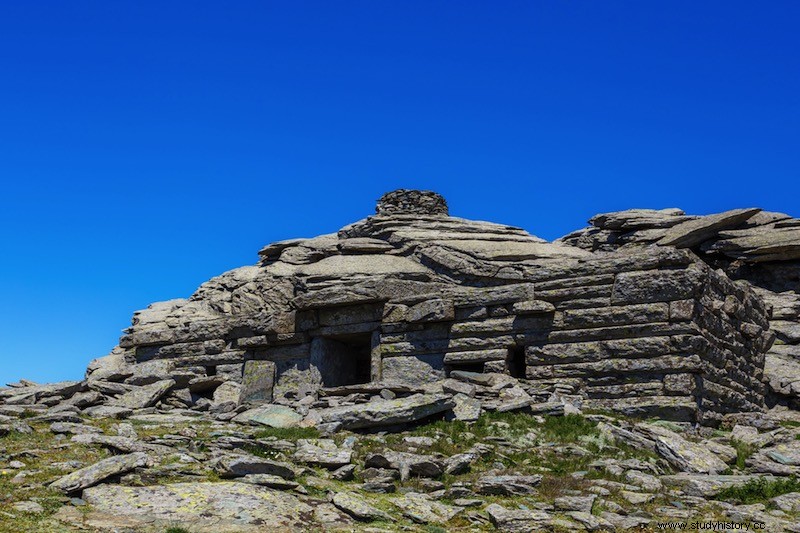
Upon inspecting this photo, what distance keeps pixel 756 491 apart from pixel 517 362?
9.42 m

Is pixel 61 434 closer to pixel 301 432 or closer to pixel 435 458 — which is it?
pixel 301 432

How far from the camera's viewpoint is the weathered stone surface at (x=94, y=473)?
38.3 feet

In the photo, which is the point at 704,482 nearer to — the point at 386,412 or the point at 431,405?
the point at 431,405

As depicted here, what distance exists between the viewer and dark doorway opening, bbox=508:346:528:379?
2229 centimetres

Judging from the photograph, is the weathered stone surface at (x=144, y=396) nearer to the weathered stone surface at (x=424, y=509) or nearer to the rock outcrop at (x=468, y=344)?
the rock outcrop at (x=468, y=344)

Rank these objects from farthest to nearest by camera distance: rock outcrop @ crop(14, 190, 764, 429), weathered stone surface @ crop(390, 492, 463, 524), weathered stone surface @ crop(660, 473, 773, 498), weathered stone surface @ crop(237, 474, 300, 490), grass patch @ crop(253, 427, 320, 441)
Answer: rock outcrop @ crop(14, 190, 764, 429), grass patch @ crop(253, 427, 320, 441), weathered stone surface @ crop(660, 473, 773, 498), weathered stone surface @ crop(237, 474, 300, 490), weathered stone surface @ crop(390, 492, 463, 524)

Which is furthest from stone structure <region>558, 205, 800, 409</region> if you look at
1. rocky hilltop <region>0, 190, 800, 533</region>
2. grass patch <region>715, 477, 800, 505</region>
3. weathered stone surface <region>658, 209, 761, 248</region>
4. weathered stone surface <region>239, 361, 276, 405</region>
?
grass patch <region>715, 477, 800, 505</region>

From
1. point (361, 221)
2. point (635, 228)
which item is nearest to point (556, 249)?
point (361, 221)

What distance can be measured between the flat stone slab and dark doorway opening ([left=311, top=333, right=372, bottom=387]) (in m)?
12.5

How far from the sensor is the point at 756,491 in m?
13.7

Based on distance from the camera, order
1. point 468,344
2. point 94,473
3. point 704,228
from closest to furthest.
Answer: point 94,473 → point 468,344 → point 704,228

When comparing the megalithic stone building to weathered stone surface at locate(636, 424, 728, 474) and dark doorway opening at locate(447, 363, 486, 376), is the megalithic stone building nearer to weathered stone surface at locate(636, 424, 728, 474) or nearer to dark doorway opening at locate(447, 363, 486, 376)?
dark doorway opening at locate(447, 363, 486, 376)

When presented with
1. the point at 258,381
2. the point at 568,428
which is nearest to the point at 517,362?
the point at 568,428

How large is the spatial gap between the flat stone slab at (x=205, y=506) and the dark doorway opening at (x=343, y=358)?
1250 cm
